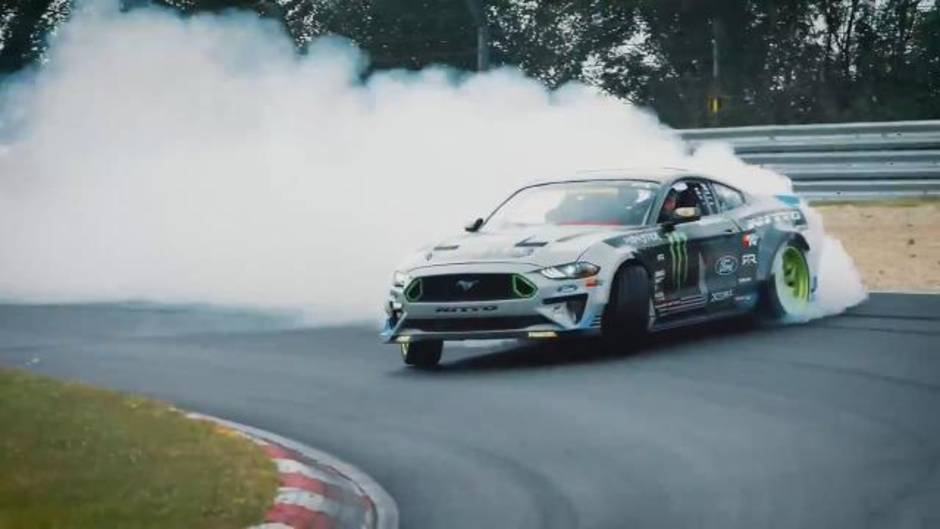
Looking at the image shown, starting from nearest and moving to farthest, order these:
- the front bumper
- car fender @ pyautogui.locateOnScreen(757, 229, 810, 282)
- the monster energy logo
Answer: the front bumper
the monster energy logo
car fender @ pyautogui.locateOnScreen(757, 229, 810, 282)

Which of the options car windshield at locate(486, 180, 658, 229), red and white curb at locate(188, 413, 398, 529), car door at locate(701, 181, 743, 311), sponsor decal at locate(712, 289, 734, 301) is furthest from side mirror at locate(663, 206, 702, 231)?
red and white curb at locate(188, 413, 398, 529)

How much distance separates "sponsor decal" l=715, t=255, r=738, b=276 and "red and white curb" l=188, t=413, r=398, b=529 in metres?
5.18

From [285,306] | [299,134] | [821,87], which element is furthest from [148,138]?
[821,87]

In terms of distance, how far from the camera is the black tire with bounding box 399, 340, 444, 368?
13172 millimetres

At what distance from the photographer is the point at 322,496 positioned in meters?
8.09

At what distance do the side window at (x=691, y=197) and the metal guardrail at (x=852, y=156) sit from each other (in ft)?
29.3

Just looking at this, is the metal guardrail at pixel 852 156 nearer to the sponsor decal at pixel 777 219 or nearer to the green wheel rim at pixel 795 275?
the sponsor decal at pixel 777 219

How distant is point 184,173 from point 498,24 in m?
15.3

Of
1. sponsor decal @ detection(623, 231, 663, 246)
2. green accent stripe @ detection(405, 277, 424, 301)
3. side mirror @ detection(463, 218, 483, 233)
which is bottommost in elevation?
green accent stripe @ detection(405, 277, 424, 301)

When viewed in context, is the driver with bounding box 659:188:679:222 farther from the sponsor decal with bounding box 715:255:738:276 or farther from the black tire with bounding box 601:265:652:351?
the black tire with bounding box 601:265:652:351

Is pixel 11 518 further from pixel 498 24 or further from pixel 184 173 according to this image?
pixel 498 24

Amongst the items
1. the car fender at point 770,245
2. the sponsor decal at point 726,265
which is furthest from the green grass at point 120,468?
the car fender at point 770,245

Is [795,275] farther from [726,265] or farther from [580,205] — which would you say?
[580,205]

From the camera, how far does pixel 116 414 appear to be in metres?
10.2
